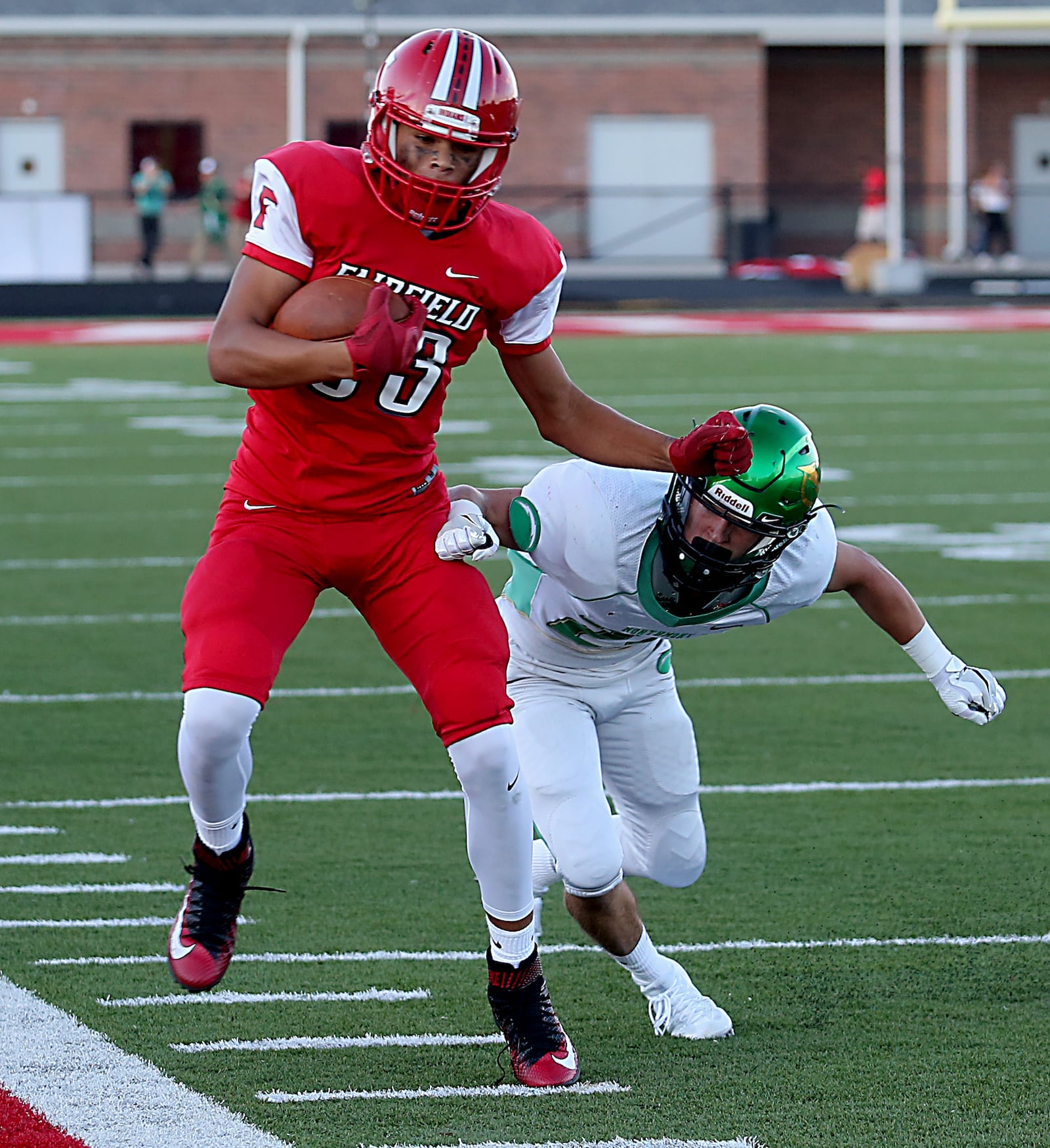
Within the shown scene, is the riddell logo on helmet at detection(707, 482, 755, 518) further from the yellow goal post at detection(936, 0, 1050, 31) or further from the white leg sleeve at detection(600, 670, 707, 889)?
the yellow goal post at detection(936, 0, 1050, 31)

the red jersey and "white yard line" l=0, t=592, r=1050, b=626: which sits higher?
the red jersey

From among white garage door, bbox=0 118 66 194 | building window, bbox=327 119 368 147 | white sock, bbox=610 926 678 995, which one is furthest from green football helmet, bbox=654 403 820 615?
white garage door, bbox=0 118 66 194

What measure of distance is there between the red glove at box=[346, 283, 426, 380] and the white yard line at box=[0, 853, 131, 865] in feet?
7.19

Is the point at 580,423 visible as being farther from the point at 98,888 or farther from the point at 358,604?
the point at 98,888

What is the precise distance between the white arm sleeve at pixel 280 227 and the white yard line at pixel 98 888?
1929 millimetres

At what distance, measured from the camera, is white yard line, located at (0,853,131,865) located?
220 inches

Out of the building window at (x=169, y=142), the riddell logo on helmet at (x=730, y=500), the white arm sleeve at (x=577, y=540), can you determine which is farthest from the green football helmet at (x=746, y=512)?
the building window at (x=169, y=142)

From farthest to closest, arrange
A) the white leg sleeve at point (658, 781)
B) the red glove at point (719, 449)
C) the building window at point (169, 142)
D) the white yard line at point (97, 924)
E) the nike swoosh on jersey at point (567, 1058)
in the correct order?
the building window at point (169, 142)
the white yard line at point (97, 924)
the white leg sleeve at point (658, 781)
the red glove at point (719, 449)
the nike swoosh on jersey at point (567, 1058)

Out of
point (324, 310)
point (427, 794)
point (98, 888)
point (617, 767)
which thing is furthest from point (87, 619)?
point (324, 310)

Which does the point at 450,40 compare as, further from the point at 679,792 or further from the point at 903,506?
the point at 903,506

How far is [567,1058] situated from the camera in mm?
4043

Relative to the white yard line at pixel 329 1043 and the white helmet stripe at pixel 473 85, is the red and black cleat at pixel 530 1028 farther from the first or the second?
the white helmet stripe at pixel 473 85

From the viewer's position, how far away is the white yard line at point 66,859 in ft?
18.3

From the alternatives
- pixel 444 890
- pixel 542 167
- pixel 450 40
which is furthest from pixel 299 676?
pixel 542 167
